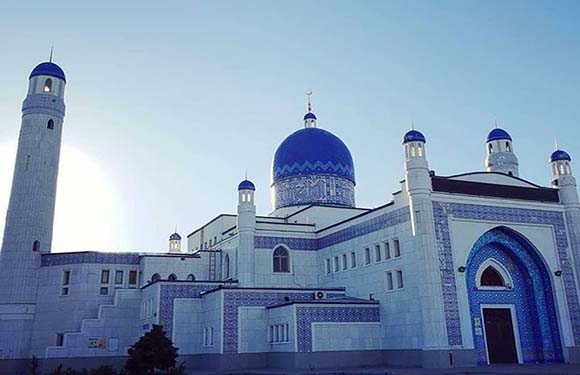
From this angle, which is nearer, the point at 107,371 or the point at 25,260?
the point at 107,371

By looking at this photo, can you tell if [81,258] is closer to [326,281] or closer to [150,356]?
[150,356]

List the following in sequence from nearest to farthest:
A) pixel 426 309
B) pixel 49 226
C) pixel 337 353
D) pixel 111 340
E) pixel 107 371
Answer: pixel 107 371 → pixel 426 309 → pixel 337 353 → pixel 111 340 → pixel 49 226

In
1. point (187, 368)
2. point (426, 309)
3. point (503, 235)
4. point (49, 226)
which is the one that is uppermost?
point (49, 226)

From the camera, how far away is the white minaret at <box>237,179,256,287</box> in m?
28.8

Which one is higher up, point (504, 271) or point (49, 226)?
point (49, 226)

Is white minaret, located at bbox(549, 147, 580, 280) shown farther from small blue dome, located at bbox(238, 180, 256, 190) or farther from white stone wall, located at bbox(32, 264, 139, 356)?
white stone wall, located at bbox(32, 264, 139, 356)

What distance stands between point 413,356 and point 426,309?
2299 millimetres

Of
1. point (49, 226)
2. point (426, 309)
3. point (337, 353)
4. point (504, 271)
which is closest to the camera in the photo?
point (426, 309)

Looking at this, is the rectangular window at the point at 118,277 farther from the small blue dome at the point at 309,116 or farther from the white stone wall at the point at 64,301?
the small blue dome at the point at 309,116

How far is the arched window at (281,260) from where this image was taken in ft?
99.6

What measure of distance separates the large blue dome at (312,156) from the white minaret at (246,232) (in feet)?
21.3

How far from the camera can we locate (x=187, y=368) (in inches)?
1001

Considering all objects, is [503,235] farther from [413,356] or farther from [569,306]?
[413,356]

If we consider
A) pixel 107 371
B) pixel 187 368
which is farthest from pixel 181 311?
pixel 107 371
